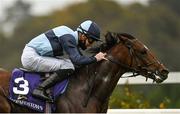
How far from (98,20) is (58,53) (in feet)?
67.1

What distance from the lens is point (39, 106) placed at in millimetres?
10297

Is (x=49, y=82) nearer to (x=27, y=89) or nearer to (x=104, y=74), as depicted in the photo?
(x=27, y=89)

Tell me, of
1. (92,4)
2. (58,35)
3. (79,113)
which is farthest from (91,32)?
(92,4)

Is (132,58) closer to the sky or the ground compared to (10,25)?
closer to the sky

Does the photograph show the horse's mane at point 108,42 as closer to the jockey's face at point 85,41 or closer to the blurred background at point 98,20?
the jockey's face at point 85,41

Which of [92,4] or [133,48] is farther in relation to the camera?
[92,4]

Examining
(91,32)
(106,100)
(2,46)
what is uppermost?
(91,32)

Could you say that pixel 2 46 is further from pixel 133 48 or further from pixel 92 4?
pixel 133 48

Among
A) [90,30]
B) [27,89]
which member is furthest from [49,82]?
[90,30]

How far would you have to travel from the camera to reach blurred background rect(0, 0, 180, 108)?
96.0ft

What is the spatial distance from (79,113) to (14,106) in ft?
2.72

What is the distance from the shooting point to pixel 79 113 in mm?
10281

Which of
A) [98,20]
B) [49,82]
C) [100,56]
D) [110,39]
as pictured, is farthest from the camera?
[98,20]

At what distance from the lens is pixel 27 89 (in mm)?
10352
